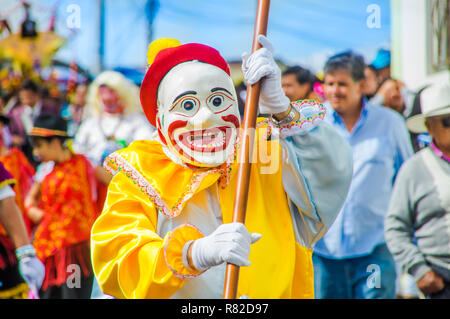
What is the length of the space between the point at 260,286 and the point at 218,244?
0.35 m

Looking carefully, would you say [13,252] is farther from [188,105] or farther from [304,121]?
[304,121]

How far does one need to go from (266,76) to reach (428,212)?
5.60 ft

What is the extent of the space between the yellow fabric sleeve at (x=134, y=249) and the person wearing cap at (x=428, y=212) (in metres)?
1.70

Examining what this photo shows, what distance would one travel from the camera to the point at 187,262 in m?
1.93

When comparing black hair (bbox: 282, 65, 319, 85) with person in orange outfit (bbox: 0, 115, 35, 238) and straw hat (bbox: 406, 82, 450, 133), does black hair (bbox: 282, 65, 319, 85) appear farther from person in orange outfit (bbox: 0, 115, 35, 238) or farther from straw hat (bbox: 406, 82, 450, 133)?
person in orange outfit (bbox: 0, 115, 35, 238)

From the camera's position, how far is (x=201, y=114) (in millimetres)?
2168

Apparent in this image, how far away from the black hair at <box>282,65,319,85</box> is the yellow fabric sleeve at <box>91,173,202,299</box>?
7.08 feet

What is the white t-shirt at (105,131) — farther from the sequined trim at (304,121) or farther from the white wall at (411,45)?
the sequined trim at (304,121)

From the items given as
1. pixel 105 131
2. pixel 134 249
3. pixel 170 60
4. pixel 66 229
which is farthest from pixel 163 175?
pixel 105 131

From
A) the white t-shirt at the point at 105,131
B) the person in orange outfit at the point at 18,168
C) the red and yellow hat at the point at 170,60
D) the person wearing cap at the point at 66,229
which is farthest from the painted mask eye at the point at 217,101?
the person in orange outfit at the point at 18,168

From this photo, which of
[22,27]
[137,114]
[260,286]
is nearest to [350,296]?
[260,286]

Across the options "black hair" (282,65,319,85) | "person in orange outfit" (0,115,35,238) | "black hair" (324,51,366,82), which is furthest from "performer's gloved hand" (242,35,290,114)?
"person in orange outfit" (0,115,35,238)

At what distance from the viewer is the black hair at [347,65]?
3.89m
